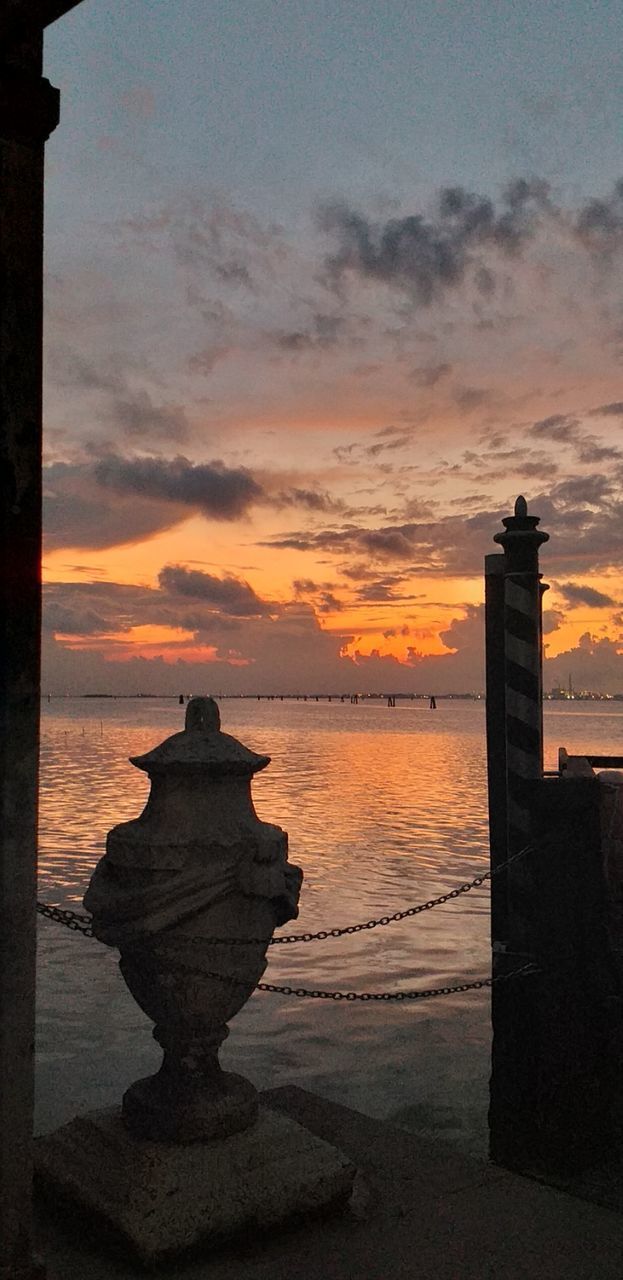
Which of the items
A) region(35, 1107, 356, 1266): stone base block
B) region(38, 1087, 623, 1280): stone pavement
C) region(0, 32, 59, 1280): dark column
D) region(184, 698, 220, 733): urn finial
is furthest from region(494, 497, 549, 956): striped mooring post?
region(0, 32, 59, 1280): dark column

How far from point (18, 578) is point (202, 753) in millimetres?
1595

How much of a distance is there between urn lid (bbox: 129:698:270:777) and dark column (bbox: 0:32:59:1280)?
129 cm

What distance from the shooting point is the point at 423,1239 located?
4.22 meters

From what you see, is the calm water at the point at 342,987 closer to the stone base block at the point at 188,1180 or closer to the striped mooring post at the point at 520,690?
the striped mooring post at the point at 520,690

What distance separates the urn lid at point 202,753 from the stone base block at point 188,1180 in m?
1.58

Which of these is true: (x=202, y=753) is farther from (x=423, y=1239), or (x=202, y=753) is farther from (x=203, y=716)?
(x=423, y=1239)

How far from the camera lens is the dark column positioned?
2982mm

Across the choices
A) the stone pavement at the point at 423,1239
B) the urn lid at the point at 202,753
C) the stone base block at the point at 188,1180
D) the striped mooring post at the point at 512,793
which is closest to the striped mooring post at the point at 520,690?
the striped mooring post at the point at 512,793

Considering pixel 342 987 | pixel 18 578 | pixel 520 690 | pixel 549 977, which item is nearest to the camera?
pixel 18 578

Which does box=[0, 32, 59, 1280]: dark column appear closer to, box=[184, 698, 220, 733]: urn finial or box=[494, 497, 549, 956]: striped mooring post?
box=[184, 698, 220, 733]: urn finial

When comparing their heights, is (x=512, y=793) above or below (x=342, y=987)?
above

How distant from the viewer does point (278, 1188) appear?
4289mm

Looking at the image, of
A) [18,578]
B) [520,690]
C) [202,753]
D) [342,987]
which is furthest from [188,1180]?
[342,987]

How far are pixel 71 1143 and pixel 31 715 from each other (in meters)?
2.56
